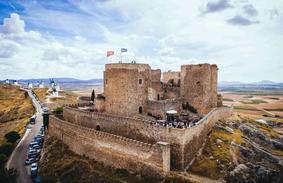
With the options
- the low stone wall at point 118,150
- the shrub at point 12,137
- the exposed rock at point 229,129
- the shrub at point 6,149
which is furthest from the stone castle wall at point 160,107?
the shrub at point 12,137

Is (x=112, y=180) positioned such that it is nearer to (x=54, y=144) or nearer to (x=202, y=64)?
(x=54, y=144)

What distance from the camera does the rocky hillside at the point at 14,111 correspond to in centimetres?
6776

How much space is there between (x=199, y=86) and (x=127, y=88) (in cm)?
1100

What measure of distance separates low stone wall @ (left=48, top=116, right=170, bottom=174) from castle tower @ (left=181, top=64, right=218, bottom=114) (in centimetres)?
1606

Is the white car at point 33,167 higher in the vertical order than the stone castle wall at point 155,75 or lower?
lower

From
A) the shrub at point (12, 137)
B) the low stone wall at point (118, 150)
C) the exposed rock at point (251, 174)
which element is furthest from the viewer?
the shrub at point (12, 137)

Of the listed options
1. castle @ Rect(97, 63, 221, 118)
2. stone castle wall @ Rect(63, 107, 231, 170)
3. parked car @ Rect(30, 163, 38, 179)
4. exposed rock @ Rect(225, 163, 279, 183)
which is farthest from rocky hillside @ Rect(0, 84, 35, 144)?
exposed rock @ Rect(225, 163, 279, 183)

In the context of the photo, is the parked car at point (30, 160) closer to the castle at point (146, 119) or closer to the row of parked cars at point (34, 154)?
the row of parked cars at point (34, 154)

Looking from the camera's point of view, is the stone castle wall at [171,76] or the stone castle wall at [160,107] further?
the stone castle wall at [171,76]

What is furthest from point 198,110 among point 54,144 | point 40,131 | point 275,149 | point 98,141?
point 40,131

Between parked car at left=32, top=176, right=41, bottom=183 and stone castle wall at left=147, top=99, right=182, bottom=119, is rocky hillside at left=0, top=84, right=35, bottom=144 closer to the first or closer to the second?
parked car at left=32, top=176, right=41, bottom=183

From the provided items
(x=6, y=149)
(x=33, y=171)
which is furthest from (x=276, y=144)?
(x=6, y=149)

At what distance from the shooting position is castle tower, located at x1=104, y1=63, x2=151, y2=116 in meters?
41.8

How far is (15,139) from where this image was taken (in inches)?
2160
